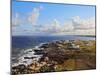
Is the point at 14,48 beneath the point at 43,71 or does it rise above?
above

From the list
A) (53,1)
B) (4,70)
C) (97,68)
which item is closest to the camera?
(4,70)

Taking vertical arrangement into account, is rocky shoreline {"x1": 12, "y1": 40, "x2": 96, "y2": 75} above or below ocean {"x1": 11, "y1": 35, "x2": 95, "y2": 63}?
below

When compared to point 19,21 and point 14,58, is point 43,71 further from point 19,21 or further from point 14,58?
point 19,21

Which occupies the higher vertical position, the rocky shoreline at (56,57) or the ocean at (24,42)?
the ocean at (24,42)

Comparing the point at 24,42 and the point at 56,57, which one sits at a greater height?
the point at 24,42

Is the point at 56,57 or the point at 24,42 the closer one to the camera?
the point at 24,42

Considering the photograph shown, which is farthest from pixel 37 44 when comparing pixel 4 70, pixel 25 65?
pixel 4 70

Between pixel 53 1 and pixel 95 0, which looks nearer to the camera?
pixel 53 1

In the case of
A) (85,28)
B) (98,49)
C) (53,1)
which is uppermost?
(53,1)
